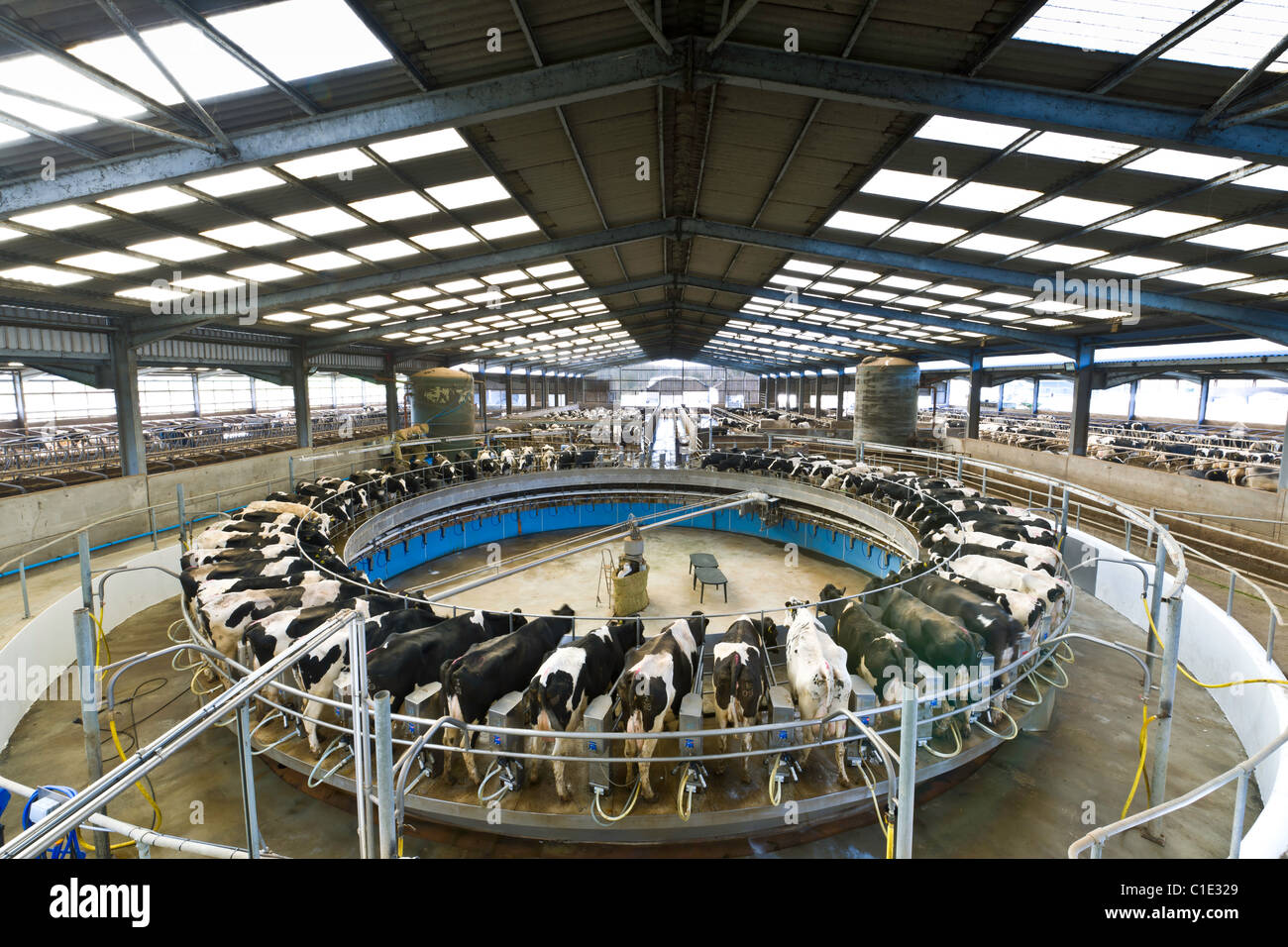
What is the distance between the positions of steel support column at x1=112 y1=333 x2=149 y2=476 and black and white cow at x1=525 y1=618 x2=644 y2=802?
13.1m

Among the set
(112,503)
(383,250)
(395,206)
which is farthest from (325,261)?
(112,503)

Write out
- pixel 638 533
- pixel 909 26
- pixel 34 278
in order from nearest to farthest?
1. pixel 909 26
2. pixel 34 278
3. pixel 638 533

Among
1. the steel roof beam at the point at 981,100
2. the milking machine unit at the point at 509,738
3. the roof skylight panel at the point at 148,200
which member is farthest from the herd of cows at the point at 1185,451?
the roof skylight panel at the point at 148,200

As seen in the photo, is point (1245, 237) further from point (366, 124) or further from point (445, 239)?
point (445, 239)

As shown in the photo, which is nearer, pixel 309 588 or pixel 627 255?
pixel 309 588

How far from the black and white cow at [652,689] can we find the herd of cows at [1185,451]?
17.2 metres

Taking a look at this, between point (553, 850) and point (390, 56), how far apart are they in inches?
295

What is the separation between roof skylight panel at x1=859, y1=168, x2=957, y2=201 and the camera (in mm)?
8328

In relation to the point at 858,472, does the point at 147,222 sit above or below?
above

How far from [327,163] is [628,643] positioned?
7189mm

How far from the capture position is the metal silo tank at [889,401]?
68.6ft
